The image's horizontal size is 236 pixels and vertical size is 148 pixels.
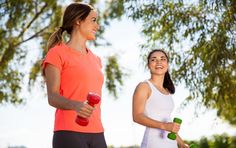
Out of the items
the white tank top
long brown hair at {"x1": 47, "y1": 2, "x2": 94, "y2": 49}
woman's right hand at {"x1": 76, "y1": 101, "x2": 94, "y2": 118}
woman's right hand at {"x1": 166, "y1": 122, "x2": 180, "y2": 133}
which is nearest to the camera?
woman's right hand at {"x1": 76, "y1": 101, "x2": 94, "y2": 118}

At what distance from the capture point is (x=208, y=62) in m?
12.6

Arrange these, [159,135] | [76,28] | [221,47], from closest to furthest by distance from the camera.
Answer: [76,28]
[159,135]
[221,47]

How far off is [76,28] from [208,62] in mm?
9247

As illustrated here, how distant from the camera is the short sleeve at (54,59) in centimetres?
339

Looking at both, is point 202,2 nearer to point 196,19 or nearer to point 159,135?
point 196,19

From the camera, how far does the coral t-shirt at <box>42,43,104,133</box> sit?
3.30 metres

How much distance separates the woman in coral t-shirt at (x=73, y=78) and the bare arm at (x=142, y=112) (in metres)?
0.92

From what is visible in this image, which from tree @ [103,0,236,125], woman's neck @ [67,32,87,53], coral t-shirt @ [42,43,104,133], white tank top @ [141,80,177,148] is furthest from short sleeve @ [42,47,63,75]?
tree @ [103,0,236,125]

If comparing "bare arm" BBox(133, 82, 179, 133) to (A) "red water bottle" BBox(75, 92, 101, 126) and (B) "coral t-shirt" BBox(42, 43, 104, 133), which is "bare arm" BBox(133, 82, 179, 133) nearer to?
(B) "coral t-shirt" BBox(42, 43, 104, 133)

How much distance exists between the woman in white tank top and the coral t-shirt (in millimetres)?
1026

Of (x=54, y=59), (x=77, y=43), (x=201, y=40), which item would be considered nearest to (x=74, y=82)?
(x=54, y=59)

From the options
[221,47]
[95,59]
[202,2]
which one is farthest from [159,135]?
[202,2]

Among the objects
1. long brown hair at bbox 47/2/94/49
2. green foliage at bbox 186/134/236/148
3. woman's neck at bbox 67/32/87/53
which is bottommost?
green foliage at bbox 186/134/236/148

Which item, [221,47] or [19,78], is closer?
[221,47]
